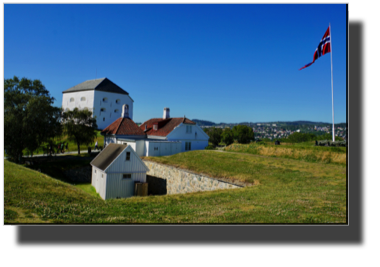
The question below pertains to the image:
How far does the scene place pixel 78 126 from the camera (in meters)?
29.8

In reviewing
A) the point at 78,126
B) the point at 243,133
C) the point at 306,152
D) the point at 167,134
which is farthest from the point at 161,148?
the point at 243,133

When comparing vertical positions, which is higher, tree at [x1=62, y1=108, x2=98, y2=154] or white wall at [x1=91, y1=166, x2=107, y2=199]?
tree at [x1=62, y1=108, x2=98, y2=154]

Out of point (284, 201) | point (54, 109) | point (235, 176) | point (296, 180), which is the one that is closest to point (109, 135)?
point (54, 109)

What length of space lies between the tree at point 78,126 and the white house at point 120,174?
13.6 meters

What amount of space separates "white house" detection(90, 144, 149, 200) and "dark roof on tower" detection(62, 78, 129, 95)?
41585mm

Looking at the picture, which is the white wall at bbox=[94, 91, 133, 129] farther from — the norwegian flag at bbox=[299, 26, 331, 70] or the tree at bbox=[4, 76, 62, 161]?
the norwegian flag at bbox=[299, 26, 331, 70]

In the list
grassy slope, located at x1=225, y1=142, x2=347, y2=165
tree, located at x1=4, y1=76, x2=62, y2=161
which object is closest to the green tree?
grassy slope, located at x1=225, y1=142, x2=347, y2=165

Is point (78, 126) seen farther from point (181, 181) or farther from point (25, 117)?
point (181, 181)

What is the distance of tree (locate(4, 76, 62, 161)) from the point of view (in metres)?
21.9

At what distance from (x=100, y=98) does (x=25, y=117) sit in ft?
112

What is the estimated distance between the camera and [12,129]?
21734 mm

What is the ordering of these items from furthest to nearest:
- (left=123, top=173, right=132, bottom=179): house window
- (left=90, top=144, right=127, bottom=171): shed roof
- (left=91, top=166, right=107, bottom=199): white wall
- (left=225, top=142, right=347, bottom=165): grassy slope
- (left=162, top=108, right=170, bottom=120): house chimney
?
(left=162, top=108, right=170, bottom=120): house chimney
(left=90, top=144, right=127, bottom=171): shed roof
(left=123, top=173, right=132, bottom=179): house window
(left=91, top=166, right=107, bottom=199): white wall
(left=225, top=142, right=347, bottom=165): grassy slope
